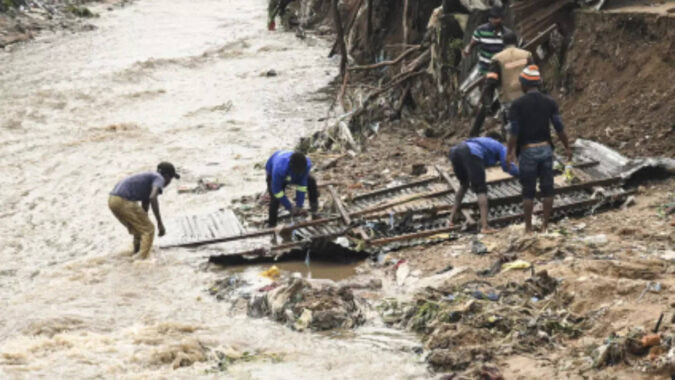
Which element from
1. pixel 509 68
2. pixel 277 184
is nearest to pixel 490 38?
pixel 509 68

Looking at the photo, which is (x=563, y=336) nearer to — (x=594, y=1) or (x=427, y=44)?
(x=594, y=1)

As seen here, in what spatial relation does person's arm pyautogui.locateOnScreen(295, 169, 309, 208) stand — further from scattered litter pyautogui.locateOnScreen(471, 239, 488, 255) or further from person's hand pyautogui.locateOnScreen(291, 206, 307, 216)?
scattered litter pyautogui.locateOnScreen(471, 239, 488, 255)

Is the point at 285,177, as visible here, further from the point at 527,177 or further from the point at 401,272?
the point at 527,177

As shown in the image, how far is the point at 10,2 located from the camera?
28.3 metres

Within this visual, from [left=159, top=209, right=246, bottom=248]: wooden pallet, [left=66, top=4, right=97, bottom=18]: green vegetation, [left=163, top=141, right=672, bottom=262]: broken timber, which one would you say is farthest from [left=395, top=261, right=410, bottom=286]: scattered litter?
[left=66, top=4, right=97, bottom=18]: green vegetation

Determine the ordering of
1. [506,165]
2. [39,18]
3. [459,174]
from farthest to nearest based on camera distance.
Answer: [39,18] → [459,174] → [506,165]

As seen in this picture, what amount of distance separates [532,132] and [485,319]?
1.99 m

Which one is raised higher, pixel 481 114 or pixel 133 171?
pixel 481 114

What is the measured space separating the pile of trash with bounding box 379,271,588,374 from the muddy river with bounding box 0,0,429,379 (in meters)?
0.24

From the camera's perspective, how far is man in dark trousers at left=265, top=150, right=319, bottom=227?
27.4ft

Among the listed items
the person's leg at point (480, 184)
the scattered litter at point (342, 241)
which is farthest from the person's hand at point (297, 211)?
the person's leg at point (480, 184)

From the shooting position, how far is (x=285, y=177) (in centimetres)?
850

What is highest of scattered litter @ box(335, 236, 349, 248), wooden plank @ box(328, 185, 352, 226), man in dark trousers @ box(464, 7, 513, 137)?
man in dark trousers @ box(464, 7, 513, 137)

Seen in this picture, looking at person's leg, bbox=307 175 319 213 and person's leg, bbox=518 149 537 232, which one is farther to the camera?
person's leg, bbox=307 175 319 213
